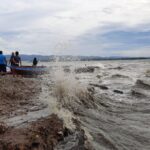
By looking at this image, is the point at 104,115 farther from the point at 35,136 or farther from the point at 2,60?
the point at 2,60

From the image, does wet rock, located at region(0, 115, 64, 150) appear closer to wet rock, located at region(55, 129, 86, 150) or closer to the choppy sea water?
wet rock, located at region(55, 129, 86, 150)

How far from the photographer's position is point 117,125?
9.88 metres

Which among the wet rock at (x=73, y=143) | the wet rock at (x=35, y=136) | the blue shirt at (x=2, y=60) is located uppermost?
the blue shirt at (x=2, y=60)

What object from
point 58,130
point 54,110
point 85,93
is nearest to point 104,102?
point 85,93

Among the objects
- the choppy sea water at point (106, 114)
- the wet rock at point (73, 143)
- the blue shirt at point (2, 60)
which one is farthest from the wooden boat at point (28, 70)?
the wet rock at point (73, 143)

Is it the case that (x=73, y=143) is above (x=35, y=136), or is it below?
below

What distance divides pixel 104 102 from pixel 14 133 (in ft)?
25.6

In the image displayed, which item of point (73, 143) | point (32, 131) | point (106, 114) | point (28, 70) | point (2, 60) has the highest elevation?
point (2, 60)

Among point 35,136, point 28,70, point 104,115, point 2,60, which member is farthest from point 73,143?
point 28,70

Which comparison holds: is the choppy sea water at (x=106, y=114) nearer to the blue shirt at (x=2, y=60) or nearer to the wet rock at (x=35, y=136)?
the wet rock at (x=35, y=136)

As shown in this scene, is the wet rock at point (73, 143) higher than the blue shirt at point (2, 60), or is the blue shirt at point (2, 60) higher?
the blue shirt at point (2, 60)

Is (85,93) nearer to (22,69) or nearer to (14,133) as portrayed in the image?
(14,133)

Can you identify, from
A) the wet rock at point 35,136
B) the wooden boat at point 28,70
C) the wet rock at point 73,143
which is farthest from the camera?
the wooden boat at point 28,70

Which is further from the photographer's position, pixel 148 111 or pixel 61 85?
pixel 61 85
